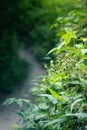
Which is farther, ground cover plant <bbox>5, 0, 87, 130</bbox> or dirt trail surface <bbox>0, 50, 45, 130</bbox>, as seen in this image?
dirt trail surface <bbox>0, 50, 45, 130</bbox>

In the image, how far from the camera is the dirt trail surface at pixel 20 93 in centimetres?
394

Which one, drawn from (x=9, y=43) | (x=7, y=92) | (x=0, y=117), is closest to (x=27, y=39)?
(x=9, y=43)

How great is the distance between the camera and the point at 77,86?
224cm

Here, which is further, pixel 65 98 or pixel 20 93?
pixel 20 93

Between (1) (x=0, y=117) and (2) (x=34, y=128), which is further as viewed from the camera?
(1) (x=0, y=117)

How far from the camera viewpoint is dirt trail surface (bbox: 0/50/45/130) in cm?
394

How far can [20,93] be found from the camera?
625 centimetres

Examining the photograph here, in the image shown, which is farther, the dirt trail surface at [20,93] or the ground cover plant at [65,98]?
the dirt trail surface at [20,93]

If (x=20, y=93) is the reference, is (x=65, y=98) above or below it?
below

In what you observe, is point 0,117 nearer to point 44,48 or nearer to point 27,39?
point 44,48

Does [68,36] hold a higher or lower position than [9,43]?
lower

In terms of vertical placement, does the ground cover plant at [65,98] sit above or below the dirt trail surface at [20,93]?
below

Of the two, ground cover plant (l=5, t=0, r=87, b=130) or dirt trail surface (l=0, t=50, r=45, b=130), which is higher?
dirt trail surface (l=0, t=50, r=45, b=130)

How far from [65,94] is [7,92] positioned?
161 inches
